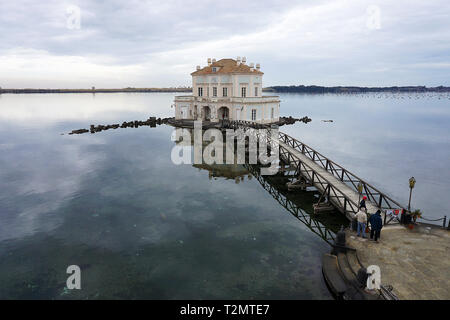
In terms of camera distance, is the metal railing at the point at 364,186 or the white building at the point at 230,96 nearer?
the metal railing at the point at 364,186

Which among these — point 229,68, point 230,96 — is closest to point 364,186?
point 230,96

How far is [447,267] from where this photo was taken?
11.1 metres

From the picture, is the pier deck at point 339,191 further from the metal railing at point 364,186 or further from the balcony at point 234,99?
the balcony at point 234,99

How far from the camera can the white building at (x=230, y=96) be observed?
55875mm

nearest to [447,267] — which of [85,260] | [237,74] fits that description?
[85,260]

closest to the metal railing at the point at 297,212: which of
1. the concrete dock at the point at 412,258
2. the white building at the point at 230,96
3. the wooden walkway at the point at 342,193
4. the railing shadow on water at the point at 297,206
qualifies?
the railing shadow on water at the point at 297,206

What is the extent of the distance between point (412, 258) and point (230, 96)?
49.2 meters

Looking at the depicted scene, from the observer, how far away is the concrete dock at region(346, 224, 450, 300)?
9992 mm

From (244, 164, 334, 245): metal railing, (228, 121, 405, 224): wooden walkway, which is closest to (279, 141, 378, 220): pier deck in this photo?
(228, 121, 405, 224): wooden walkway

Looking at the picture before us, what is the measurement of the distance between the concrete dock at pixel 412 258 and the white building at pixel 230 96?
43.4 m
